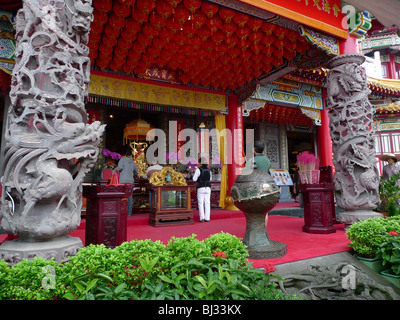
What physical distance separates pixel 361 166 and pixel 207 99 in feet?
15.8

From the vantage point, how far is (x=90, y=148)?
95.7 inches

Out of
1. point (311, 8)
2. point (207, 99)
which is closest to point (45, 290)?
point (311, 8)

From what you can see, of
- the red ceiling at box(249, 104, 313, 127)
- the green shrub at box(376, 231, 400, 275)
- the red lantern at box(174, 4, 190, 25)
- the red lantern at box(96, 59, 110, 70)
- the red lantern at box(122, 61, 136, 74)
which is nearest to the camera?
the green shrub at box(376, 231, 400, 275)

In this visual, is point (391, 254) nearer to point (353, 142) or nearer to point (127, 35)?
point (353, 142)

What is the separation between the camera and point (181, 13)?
4.78m

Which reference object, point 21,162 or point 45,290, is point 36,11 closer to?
point 21,162

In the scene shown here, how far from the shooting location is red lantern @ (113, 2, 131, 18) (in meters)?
4.59

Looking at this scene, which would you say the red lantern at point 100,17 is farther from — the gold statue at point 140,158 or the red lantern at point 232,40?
the gold statue at point 140,158

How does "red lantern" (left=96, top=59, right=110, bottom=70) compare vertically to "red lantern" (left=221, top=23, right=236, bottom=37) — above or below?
below

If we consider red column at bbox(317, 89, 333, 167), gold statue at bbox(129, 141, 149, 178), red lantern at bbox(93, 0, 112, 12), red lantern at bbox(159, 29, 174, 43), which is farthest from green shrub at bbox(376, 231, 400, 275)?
gold statue at bbox(129, 141, 149, 178)

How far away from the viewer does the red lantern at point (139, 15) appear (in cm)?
473

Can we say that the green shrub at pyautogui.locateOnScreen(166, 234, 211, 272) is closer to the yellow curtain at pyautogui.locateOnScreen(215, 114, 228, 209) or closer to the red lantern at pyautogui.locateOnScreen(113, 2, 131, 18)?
the red lantern at pyautogui.locateOnScreen(113, 2, 131, 18)

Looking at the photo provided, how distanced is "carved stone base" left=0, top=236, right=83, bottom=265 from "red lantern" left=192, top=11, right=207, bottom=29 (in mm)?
4563

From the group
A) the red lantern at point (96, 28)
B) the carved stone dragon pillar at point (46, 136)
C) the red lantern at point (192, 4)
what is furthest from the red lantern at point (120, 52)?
the carved stone dragon pillar at point (46, 136)
